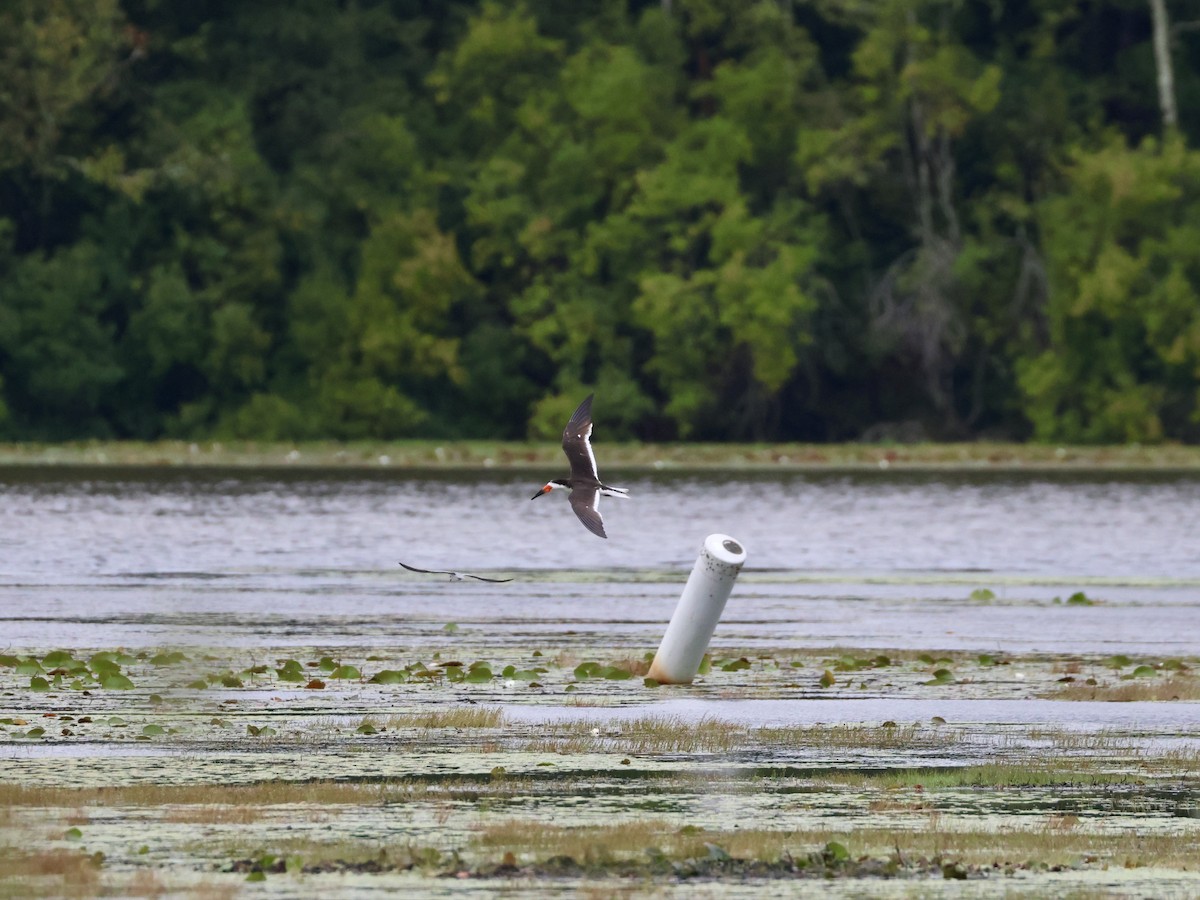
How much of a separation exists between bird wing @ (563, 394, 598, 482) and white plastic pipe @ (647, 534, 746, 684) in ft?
3.91

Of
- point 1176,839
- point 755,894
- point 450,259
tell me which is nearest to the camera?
point 755,894

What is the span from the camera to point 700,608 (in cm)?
1798

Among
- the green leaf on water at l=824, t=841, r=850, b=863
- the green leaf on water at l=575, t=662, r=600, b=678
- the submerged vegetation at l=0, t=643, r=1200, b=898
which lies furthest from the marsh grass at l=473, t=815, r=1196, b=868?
the green leaf on water at l=575, t=662, r=600, b=678

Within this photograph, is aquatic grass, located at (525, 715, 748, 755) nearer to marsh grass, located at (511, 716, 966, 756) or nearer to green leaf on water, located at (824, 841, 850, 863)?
marsh grass, located at (511, 716, 966, 756)

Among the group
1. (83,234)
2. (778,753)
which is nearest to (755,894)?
(778,753)

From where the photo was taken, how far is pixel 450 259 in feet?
223

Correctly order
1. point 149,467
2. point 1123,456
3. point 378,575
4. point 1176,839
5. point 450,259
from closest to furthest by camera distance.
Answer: point 1176,839 < point 378,575 < point 149,467 < point 1123,456 < point 450,259

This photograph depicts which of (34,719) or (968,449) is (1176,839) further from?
(968,449)

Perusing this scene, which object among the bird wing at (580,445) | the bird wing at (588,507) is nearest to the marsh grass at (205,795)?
the bird wing at (588,507)

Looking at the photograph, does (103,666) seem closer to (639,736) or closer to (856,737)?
(639,736)

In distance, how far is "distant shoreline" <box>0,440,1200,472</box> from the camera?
61.6 m

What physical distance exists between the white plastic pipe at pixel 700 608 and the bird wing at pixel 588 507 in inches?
30.2

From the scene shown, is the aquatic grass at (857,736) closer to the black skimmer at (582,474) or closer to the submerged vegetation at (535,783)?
the submerged vegetation at (535,783)

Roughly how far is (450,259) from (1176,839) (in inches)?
2240
